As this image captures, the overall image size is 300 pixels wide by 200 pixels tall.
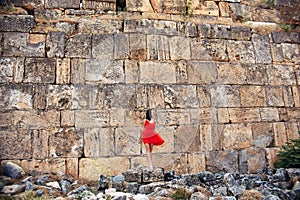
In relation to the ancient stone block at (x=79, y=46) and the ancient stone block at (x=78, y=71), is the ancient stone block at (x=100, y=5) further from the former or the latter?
the ancient stone block at (x=78, y=71)

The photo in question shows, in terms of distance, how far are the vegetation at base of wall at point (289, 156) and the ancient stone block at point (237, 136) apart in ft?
2.48

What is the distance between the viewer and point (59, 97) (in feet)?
25.1

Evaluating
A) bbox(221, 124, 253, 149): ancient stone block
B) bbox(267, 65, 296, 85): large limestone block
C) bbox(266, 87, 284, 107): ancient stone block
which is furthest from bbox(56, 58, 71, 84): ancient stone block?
bbox(267, 65, 296, 85): large limestone block

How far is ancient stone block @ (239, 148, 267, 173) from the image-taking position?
26.2 feet

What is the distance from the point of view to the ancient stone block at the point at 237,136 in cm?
814

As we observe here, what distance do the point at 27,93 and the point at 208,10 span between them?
5.08 meters

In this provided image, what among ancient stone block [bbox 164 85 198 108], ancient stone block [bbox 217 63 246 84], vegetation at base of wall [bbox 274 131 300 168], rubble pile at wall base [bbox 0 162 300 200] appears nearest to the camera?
rubble pile at wall base [bbox 0 162 300 200]

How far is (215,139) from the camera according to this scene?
8.09 metres

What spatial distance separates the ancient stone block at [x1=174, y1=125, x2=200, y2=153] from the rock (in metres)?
3.29

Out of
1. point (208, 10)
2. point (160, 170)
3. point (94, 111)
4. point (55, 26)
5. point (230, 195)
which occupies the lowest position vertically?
point (230, 195)

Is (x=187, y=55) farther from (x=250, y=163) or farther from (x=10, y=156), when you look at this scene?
(x=10, y=156)

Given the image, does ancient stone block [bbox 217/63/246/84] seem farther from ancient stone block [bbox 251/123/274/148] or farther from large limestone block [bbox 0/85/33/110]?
large limestone block [bbox 0/85/33/110]

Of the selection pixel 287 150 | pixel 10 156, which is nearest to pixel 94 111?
pixel 10 156

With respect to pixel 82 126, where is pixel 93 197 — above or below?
below
